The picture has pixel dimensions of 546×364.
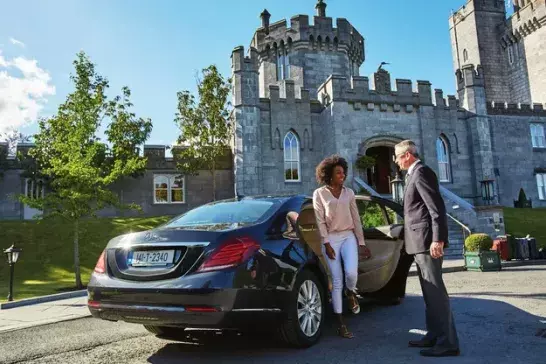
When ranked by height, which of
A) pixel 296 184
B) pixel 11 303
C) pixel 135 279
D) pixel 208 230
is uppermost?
pixel 296 184

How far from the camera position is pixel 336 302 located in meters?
4.44

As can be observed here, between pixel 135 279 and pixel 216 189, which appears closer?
pixel 135 279

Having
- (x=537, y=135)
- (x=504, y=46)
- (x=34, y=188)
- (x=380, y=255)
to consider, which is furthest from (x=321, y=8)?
(x=504, y=46)

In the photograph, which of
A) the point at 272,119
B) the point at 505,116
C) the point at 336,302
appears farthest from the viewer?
the point at 505,116

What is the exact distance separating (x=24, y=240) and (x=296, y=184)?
42.0 ft

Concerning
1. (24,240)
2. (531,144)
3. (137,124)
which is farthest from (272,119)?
(531,144)

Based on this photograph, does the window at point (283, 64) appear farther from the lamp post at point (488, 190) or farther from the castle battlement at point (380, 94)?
the lamp post at point (488, 190)

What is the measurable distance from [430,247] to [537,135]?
3239 cm

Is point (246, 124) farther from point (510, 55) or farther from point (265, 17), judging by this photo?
point (510, 55)

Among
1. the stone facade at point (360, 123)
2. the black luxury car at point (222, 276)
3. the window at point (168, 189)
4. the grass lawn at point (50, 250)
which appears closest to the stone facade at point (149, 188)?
the window at point (168, 189)

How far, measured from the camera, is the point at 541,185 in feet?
98.6

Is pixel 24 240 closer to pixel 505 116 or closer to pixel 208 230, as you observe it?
pixel 208 230

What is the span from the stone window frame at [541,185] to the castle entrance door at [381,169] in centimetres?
1209

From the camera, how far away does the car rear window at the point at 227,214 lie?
4246 mm
